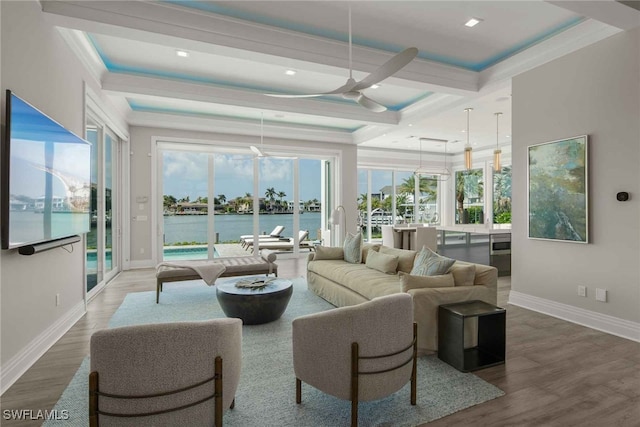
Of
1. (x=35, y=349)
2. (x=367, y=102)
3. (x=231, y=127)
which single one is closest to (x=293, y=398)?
(x=35, y=349)

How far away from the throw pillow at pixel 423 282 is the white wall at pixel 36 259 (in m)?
3.02

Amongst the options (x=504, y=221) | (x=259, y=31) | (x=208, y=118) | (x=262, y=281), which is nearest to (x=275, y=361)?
(x=262, y=281)

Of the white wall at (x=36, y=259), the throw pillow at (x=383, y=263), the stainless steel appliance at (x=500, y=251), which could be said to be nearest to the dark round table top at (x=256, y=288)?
the throw pillow at (x=383, y=263)

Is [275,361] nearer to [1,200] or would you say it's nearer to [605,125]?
[1,200]

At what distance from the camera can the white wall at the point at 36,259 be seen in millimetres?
2496

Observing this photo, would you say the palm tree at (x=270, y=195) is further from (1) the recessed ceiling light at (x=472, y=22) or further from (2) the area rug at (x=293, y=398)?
(1) the recessed ceiling light at (x=472, y=22)

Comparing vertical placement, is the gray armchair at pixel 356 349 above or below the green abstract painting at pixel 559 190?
below

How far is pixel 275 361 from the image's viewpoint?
2816mm

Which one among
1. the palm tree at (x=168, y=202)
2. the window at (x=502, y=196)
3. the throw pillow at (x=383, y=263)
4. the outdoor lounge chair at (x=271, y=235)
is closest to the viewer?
the throw pillow at (x=383, y=263)

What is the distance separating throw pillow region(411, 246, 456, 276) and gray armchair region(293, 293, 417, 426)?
121cm

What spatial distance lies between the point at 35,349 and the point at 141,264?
14.4ft

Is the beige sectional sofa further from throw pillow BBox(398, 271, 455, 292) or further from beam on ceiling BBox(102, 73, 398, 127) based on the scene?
beam on ceiling BBox(102, 73, 398, 127)

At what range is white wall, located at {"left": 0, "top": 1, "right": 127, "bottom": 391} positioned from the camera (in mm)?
2496

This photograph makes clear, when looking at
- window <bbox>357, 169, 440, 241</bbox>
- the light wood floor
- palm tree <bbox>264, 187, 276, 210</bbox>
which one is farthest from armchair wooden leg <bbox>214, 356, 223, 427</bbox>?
window <bbox>357, 169, 440, 241</bbox>
